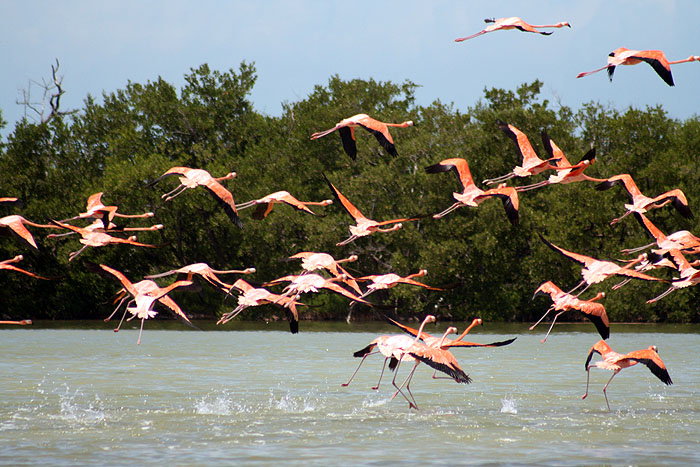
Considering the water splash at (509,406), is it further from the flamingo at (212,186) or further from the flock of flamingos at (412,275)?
the flamingo at (212,186)

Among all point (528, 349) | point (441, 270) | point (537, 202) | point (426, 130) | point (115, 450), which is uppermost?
point (426, 130)

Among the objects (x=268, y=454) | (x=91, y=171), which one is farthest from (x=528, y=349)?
(x=91, y=171)

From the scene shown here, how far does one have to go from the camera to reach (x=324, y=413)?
53.2ft

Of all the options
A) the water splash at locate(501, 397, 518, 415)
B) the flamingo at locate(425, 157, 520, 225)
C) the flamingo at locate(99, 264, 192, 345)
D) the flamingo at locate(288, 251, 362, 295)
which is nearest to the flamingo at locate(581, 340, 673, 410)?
the water splash at locate(501, 397, 518, 415)

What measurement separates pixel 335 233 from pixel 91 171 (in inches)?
766

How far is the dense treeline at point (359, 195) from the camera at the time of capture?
48.9m

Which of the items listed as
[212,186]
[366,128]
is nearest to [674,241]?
[366,128]

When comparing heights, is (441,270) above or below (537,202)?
below

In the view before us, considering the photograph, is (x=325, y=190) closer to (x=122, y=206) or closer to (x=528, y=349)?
(x=122, y=206)

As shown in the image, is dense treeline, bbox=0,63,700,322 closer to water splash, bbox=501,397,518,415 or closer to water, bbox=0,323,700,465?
water, bbox=0,323,700,465

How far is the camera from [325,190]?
58312 millimetres

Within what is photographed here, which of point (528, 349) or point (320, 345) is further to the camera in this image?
point (320, 345)

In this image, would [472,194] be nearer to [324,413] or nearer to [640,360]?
[640,360]

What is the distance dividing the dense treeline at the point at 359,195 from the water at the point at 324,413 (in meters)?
20.1
